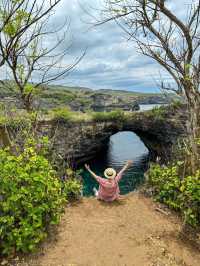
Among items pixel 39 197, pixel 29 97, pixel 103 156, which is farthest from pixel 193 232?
pixel 103 156

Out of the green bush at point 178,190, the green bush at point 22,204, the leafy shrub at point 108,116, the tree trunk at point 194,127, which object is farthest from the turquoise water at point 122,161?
the green bush at point 22,204

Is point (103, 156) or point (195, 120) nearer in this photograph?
point (195, 120)

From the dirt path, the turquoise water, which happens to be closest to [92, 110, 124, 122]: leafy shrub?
the turquoise water

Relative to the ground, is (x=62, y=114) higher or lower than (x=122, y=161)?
higher

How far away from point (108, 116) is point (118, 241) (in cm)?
2102

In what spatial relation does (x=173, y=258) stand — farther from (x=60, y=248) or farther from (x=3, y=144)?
(x=3, y=144)

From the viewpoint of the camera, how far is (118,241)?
4871 mm

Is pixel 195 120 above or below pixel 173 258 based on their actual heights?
above

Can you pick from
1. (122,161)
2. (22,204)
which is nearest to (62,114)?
(122,161)

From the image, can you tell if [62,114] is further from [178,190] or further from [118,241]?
[118,241]

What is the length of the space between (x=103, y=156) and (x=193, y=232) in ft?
88.5

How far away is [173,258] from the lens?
4.51 metres

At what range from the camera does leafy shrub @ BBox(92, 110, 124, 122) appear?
83.0 feet

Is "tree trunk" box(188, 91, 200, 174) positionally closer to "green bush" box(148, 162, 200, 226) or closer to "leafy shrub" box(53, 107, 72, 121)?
"green bush" box(148, 162, 200, 226)
